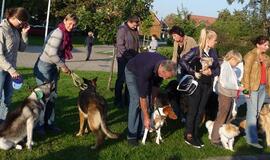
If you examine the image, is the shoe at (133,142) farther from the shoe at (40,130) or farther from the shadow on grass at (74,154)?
the shoe at (40,130)

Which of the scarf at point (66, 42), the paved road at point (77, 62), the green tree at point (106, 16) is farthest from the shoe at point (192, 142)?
the paved road at point (77, 62)

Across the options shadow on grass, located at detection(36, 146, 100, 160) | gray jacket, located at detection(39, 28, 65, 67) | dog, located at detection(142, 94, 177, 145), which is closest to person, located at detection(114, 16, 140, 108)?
dog, located at detection(142, 94, 177, 145)

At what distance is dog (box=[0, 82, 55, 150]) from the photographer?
20.3 ft

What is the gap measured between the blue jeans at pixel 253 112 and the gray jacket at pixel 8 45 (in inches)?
175

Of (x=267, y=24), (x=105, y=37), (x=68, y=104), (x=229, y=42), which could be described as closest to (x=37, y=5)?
(x=229, y=42)

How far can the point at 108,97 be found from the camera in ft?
38.1

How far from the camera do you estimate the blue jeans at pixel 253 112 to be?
27.2 feet

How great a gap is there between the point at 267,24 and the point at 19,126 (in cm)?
5295

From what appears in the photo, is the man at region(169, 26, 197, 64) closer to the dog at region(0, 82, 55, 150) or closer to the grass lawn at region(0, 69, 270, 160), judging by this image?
the grass lawn at region(0, 69, 270, 160)

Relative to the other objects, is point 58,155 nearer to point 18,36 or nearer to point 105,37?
point 18,36

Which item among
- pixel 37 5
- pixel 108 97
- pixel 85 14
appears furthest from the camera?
pixel 37 5

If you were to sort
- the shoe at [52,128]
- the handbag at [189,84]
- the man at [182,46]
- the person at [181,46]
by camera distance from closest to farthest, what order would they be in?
the handbag at [189,84]
the shoe at [52,128]
the person at [181,46]
the man at [182,46]

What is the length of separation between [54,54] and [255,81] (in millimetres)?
3773

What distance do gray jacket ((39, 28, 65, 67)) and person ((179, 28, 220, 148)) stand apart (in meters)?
2.26
